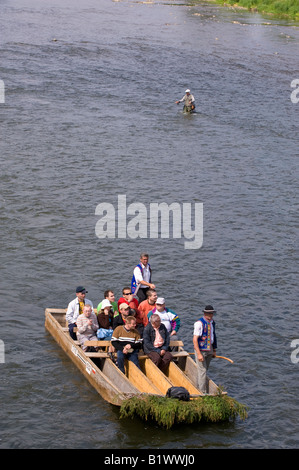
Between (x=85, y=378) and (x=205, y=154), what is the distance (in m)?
22.0

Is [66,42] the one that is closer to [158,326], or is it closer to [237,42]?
[237,42]

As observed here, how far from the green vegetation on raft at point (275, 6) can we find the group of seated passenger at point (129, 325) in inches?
2974

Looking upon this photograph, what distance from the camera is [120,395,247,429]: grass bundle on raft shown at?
1519 centimetres

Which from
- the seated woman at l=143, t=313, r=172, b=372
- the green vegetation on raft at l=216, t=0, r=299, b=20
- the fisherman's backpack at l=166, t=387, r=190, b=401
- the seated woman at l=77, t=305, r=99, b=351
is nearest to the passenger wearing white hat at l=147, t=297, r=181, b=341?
the seated woman at l=143, t=313, r=172, b=372

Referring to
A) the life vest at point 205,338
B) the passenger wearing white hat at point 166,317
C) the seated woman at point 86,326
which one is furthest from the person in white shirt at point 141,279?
the life vest at point 205,338

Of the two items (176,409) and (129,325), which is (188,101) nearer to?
(129,325)

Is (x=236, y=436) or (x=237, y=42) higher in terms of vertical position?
(x=237, y=42)

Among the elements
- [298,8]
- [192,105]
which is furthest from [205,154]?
[298,8]

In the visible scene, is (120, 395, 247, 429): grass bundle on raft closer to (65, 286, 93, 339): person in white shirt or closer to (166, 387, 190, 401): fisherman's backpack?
(166, 387, 190, 401): fisherman's backpack

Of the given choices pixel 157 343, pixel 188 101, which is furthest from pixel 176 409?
pixel 188 101

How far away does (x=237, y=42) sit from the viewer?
6788 cm

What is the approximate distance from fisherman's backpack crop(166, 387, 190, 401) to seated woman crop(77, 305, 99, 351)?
2973mm
